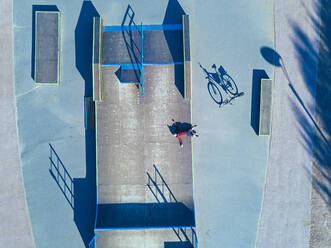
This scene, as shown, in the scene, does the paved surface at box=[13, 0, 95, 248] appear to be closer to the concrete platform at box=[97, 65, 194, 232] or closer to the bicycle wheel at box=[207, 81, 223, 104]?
the concrete platform at box=[97, 65, 194, 232]

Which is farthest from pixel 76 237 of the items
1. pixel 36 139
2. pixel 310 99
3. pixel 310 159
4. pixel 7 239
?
pixel 310 99

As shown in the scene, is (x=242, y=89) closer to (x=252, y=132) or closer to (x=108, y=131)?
(x=252, y=132)

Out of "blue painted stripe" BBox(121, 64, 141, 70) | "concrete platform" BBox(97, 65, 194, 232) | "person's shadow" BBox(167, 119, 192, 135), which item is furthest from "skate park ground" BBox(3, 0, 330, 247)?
"blue painted stripe" BBox(121, 64, 141, 70)

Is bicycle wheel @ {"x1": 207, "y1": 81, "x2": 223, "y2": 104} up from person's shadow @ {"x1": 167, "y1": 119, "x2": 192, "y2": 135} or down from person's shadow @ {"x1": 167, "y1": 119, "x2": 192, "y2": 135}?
up

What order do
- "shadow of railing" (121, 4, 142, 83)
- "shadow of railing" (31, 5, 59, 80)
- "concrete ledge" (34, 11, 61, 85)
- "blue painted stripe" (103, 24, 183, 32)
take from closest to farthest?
"shadow of railing" (121, 4, 142, 83)
"concrete ledge" (34, 11, 61, 85)
"blue painted stripe" (103, 24, 183, 32)
"shadow of railing" (31, 5, 59, 80)

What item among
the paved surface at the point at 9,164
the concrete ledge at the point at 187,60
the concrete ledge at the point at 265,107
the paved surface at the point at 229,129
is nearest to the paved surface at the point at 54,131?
the paved surface at the point at 9,164

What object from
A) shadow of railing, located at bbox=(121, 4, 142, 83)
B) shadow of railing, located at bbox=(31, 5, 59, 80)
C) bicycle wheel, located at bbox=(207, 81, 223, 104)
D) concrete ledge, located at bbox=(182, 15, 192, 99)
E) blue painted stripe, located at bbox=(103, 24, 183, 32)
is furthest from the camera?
bicycle wheel, located at bbox=(207, 81, 223, 104)

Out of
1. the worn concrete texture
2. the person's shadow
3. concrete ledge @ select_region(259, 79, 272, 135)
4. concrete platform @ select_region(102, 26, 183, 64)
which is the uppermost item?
concrete platform @ select_region(102, 26, 183, 64)

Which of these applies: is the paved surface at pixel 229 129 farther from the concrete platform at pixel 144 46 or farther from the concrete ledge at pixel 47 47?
the concrete ledge at pixel 47 47
